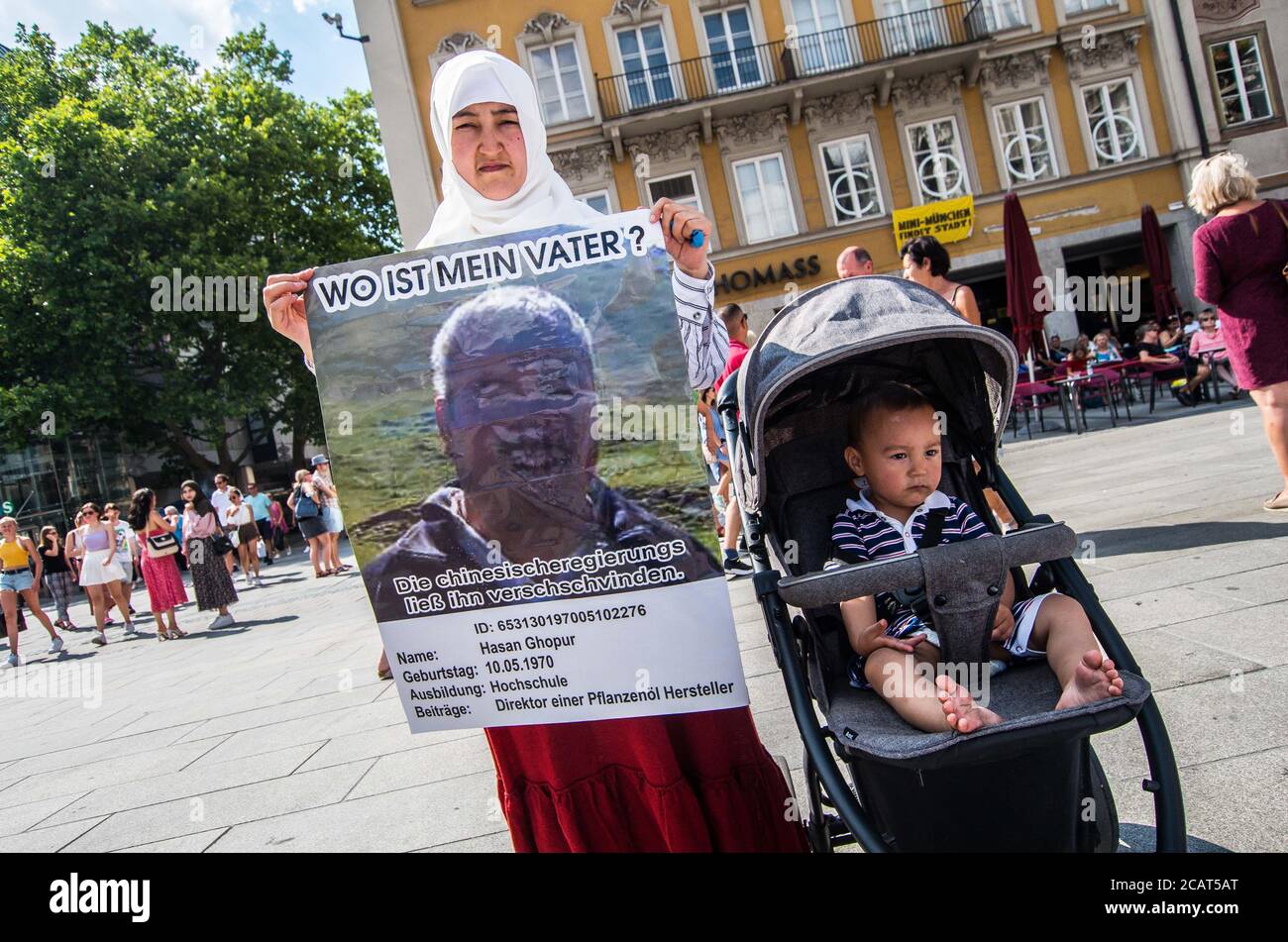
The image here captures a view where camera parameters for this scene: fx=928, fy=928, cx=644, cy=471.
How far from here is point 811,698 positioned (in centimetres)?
210

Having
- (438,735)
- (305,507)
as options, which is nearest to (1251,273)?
(438,735)

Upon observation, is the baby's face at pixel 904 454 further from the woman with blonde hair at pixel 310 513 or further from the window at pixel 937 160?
the window at pixel 937 160

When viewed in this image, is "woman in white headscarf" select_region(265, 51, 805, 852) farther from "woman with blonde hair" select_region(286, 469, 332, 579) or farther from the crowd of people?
"woman with blonde hair" select_region(286, 469, 332, 579)

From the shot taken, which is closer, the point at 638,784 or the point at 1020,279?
the point at 638,784

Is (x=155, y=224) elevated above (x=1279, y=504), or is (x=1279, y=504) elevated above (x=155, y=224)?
(x=155, y=224)

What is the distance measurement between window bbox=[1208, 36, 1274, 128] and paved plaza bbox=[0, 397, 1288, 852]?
1846cm

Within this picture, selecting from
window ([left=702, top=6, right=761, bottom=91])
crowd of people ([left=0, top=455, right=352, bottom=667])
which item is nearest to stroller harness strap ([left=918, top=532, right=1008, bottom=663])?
crowd of people ([left=0, top=455, right=352, bottom=667])

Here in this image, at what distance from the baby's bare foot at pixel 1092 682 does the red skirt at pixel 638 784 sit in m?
0.75

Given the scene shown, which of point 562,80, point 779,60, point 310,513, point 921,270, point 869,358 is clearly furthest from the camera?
point 562,80

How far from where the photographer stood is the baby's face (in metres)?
2.45

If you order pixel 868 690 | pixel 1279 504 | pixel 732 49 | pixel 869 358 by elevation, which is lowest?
pixel 1279 504

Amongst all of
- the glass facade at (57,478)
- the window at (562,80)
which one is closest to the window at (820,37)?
the window at (562,80)

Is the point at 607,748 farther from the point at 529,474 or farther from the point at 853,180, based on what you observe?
the point at 853,180

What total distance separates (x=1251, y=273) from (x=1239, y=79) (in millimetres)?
23161
